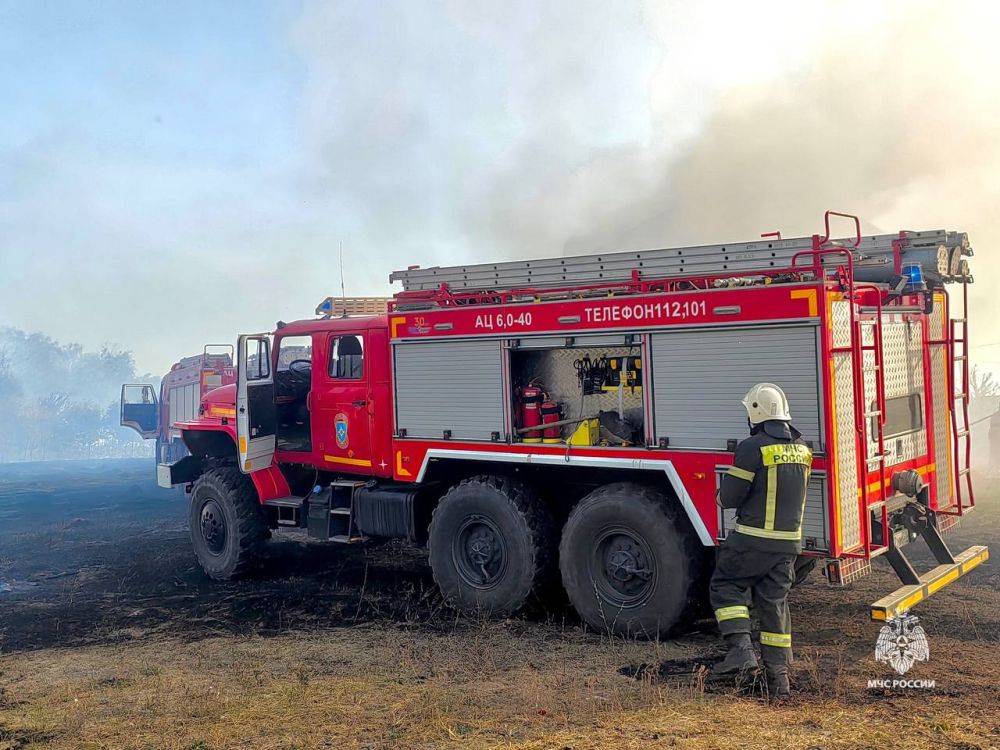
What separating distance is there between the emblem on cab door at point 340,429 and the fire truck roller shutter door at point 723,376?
11.6 feet

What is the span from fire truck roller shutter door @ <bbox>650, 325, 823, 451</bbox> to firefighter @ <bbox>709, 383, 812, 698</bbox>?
0.36 meters

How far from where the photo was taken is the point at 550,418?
290 inches

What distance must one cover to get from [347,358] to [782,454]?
479 cm

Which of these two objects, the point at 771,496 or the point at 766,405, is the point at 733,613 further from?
the point at 766,405

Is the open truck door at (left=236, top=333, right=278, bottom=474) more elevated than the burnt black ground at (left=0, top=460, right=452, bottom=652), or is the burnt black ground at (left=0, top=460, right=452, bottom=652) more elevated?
the open truck door at (left=236, top=333, right=278, bottom=474)

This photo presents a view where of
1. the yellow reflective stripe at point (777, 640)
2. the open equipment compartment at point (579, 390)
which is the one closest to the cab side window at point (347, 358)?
the open equipment compartment at point (579, 390)

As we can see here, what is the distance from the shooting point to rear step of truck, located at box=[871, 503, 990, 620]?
575 cm

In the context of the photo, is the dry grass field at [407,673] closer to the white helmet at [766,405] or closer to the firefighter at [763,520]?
the firefighter at [763,520]

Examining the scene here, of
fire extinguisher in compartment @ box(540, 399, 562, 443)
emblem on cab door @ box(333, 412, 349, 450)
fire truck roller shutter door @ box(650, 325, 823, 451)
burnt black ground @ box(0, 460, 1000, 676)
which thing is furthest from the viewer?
emblem on cab door @ box(333, 412, 349, 450)

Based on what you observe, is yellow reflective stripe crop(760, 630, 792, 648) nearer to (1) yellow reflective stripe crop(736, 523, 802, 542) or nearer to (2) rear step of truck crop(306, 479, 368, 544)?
(1) yellow reflective stripe crop(736, 523, 802, 542)

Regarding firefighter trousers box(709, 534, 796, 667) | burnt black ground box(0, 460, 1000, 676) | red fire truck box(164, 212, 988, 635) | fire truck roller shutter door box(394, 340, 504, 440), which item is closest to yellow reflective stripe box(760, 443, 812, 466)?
red fire truck box(164, 212, 988, 635)

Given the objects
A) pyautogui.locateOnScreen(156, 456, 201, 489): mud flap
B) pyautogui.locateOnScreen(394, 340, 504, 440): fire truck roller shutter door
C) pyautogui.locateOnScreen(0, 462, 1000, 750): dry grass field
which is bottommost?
pyautogui.locateOnScreen(0, 462, 1000, 750): dry grass field

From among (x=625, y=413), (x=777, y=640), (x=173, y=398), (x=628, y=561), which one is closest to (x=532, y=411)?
(x=625, y=413)

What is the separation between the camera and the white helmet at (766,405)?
18.1 feet
